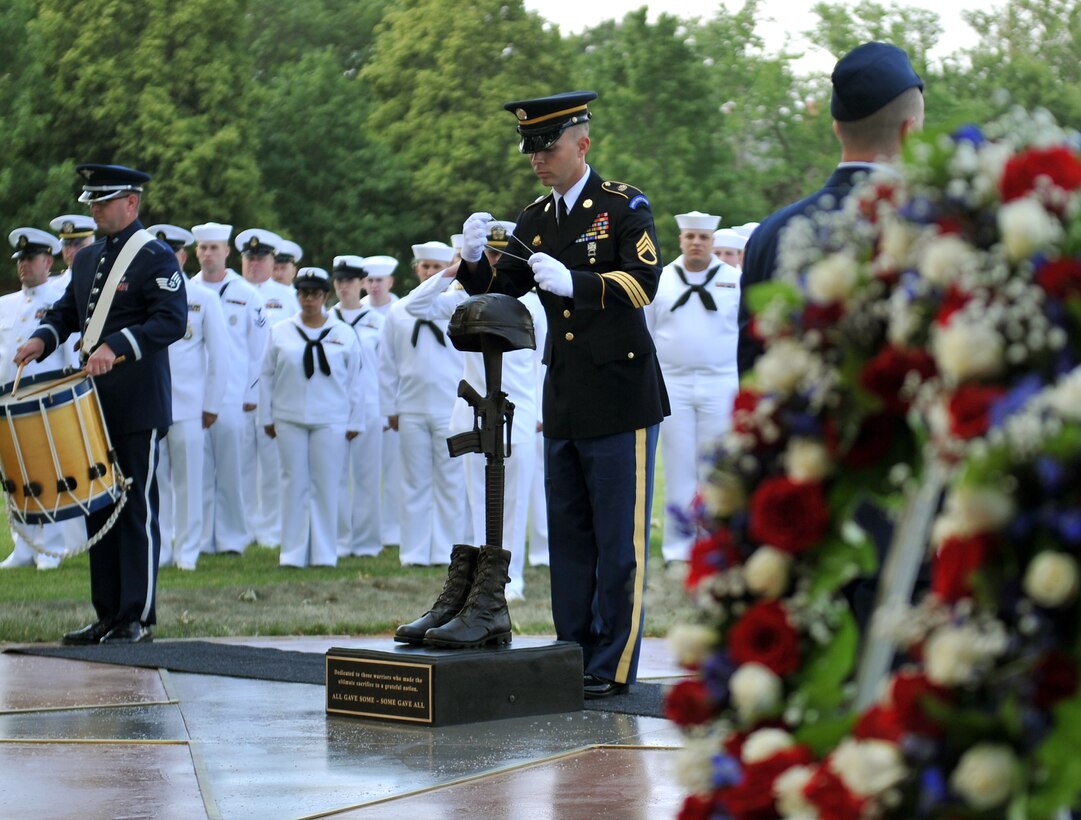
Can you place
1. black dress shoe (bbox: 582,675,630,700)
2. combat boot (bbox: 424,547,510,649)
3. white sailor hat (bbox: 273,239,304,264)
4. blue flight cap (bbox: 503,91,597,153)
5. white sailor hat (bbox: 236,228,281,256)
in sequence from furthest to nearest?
white sailor hat (bbox: 273,239,304,264) < white sailor hat (bbox: 236,228,281,256) < black dress shoe (bbox: 582,675,630,700) < blue flight cap (bbox: 503,91,597,153) < combat boot (bbox: 424,547,510,649)

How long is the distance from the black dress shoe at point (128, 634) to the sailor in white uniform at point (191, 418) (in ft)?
15.3

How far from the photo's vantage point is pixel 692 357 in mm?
13656

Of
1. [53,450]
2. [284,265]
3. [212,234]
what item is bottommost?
[284,265]

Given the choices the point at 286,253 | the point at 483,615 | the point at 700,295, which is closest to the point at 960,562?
the point at 483,615

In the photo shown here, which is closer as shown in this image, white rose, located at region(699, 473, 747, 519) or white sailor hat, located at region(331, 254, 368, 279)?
white rose, located at region(699, 473, 747, 519)

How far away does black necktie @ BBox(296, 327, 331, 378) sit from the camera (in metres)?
14.4

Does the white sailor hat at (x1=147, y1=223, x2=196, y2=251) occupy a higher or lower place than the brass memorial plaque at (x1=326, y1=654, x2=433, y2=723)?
lower

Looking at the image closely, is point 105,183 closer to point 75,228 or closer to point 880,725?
point 75,228

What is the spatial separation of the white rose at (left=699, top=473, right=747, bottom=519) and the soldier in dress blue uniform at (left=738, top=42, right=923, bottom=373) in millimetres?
1508

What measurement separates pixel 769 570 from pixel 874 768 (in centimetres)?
37

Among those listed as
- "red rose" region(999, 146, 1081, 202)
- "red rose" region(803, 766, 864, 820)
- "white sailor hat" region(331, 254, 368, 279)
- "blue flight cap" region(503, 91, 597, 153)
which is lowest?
"white sailor hat" region(331, 254, 368, 279)

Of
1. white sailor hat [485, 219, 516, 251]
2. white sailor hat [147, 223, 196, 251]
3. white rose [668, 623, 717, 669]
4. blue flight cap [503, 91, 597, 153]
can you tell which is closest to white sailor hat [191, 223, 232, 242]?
white sailor hat [147, 223, 196, 251]

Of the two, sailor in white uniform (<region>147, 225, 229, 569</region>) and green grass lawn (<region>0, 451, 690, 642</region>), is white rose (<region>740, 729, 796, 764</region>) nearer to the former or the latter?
green grass lawn (<region>0, 451, 690, 642</region>)

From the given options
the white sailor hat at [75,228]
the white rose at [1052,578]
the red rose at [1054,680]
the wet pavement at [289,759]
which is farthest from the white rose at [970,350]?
the white sailor hat at [75,228]
